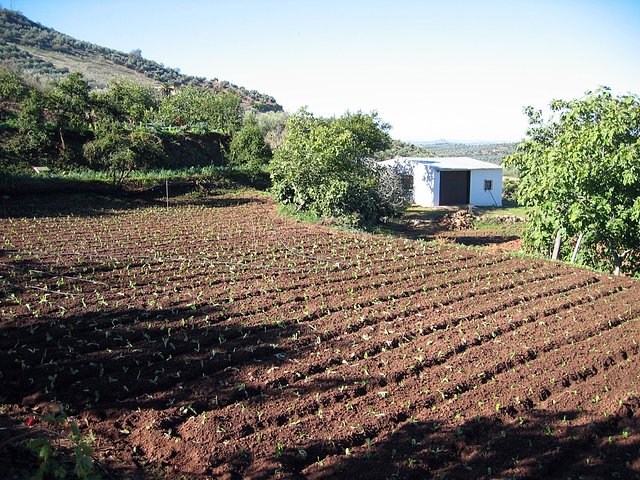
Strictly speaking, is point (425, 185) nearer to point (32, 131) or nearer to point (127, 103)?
point (127, 103)

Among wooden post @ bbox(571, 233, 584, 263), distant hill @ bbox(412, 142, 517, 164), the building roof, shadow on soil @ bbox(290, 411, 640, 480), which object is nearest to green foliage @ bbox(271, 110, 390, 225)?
wooden post @ bbox(571, 233, 584, 263)

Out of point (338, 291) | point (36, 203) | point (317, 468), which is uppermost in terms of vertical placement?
point (36, 203)

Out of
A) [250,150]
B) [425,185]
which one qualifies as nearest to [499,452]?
[250,150]

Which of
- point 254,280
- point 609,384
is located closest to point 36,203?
point 254,280

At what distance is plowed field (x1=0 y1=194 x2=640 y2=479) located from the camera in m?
5.08

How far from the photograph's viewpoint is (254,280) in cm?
1073

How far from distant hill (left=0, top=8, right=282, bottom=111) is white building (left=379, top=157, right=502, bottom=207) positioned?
3898 centimetres

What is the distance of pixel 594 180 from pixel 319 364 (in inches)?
339

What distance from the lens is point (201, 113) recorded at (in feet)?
123

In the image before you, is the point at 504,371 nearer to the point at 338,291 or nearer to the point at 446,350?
the point at 446,350

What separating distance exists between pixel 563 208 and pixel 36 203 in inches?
704

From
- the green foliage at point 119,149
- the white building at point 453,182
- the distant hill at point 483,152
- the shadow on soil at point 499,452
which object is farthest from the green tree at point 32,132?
the distant hill at point 483,152

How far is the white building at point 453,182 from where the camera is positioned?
101 feet

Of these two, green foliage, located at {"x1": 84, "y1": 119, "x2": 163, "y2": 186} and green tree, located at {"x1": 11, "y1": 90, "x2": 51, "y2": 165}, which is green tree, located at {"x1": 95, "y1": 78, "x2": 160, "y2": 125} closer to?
green tree, located at {"x1": 11, "y1": 90, "x2": 51, "y2": 165}
